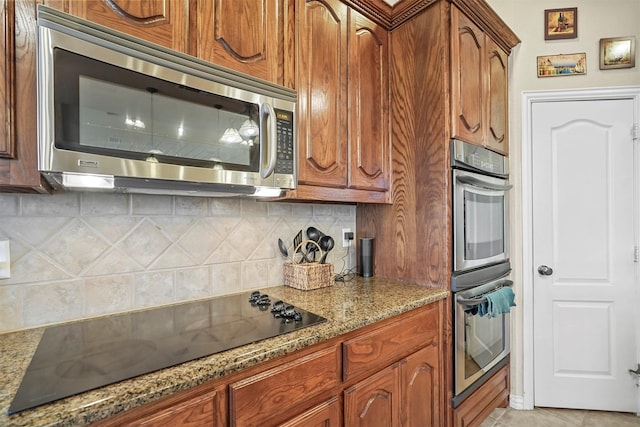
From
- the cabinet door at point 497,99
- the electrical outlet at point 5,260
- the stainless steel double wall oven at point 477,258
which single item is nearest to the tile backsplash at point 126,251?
the electrical outlet at point 5,260

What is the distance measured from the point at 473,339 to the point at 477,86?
1.43 meters

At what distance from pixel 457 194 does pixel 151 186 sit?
140 centimetres

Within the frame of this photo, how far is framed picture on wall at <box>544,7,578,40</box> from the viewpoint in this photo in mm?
2279

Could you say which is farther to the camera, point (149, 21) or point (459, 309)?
point (459, 309)

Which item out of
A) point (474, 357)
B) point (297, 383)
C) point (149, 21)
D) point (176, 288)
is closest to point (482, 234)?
point (474, 357)

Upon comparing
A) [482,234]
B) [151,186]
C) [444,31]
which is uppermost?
[444,31]

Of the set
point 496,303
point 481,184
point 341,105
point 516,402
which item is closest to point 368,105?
point 341,105

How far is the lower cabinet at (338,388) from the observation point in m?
0.88

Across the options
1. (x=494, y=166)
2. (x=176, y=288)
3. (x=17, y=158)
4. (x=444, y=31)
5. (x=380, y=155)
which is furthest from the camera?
(x=494, y=166)

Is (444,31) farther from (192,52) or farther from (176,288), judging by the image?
(176,288)

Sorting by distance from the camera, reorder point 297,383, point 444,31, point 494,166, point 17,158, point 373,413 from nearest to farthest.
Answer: point 17,158
point 297,383
point 373,413
point 444,31
point 494,166

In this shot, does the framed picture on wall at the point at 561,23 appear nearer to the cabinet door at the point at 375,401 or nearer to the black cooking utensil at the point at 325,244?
the black cooking utensil at the point at 325,244

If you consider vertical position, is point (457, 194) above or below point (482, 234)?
above

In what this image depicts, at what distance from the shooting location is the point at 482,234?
6.38 ft
